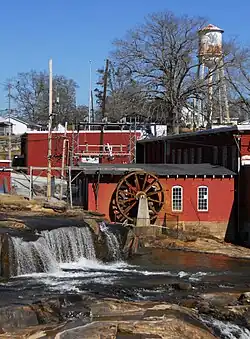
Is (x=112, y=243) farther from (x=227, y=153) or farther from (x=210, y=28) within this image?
(x=210, y=28)

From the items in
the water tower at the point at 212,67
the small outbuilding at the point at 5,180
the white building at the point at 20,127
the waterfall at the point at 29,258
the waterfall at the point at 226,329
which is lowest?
the waterfall at the point at 226,329

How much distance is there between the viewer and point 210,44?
61.4 meters

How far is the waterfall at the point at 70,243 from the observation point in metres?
28.1

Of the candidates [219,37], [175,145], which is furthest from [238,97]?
[175,145]

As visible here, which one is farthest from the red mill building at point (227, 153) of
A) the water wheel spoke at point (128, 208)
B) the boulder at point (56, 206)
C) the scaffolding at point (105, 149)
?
the boulder at point (56, 206)

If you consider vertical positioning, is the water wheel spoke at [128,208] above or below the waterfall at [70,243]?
above

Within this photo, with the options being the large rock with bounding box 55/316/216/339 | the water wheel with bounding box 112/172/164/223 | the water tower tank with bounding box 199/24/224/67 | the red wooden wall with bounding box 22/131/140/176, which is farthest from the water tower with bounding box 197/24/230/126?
the large rock with bounding box 55/316/216/339

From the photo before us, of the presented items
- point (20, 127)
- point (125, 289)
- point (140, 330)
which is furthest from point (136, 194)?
point (20, 127)

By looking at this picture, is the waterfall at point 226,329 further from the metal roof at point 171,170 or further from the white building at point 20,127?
the white building at point 20,127

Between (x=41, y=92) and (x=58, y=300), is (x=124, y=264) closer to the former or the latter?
(x=58, y=300)

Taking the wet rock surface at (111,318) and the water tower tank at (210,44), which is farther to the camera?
the water tower tank at (210,44)

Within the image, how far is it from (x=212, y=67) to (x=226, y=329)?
4506cm

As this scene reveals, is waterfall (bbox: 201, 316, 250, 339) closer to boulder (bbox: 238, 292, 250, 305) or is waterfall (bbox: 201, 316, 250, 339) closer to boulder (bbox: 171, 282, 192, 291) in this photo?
boulder (bbox: 238, 292, 250, 305)

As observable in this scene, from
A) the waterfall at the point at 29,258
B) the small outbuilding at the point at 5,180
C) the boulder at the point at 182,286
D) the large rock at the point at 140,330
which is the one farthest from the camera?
the small outbuilding at the point at 5,180
